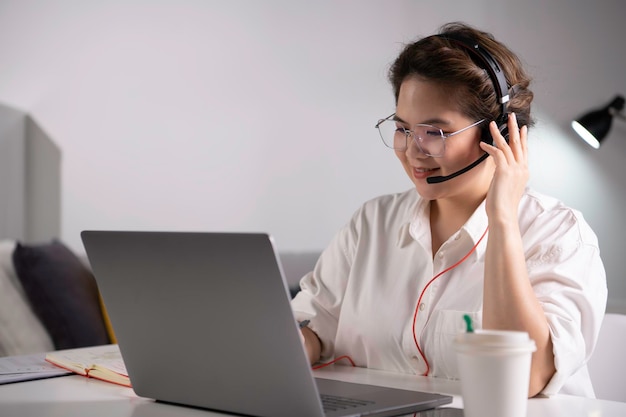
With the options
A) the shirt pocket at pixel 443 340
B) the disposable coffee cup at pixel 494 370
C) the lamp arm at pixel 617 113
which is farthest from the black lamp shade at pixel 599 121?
the disposable coffee cup at pixel 494 370

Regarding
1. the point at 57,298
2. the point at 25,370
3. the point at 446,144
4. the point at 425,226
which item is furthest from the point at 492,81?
the point at 57,298

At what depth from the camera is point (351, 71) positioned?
3881 millimetres

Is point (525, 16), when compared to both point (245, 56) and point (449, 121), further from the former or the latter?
point (449, 121)

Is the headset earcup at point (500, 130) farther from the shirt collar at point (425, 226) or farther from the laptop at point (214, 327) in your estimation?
the laptop at point (214, 327)

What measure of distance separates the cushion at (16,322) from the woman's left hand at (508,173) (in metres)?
1.78

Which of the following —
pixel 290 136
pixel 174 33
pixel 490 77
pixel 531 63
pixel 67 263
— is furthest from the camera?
pixel 531 63

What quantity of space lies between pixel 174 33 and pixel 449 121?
205cm

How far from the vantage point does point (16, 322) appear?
2666 mm

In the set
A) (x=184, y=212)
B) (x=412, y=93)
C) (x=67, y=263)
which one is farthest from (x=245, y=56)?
(x=412, y=93)

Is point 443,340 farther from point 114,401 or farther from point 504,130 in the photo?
point 114,401

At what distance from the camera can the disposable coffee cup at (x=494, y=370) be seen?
2.73ft

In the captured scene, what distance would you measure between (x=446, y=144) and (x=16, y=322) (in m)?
1.72

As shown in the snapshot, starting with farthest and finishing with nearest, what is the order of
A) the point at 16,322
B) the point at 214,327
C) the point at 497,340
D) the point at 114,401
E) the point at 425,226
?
the point at 16,322 < the point at 425,226 < the point at 114,401 < the point at 214,327 < the point at 497,340

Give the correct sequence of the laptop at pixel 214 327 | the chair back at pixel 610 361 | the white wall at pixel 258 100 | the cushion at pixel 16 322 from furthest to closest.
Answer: the white wall at pixel 258 100
the cushion at pixel 16 322
the chair back at pixel 610 361
the laptop at pixel 214 327
